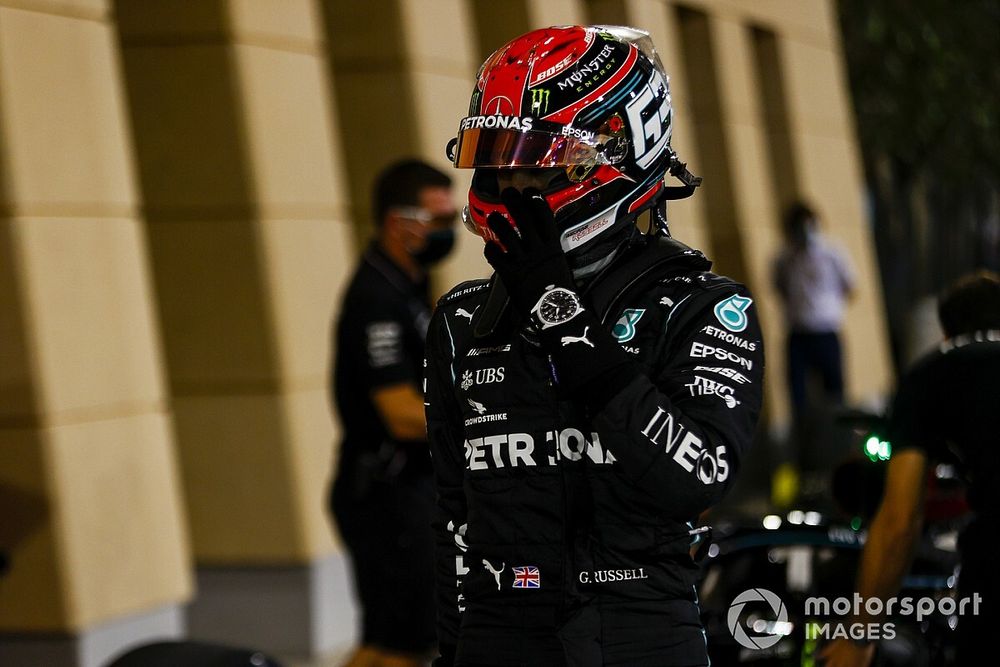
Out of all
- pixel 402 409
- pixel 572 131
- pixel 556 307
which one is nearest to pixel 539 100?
pixel 572 131

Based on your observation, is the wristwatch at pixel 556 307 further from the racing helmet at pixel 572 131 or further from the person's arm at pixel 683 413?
the racing helmet at pixel 572 131

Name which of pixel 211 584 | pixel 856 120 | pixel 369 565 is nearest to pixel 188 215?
pixel 211 584

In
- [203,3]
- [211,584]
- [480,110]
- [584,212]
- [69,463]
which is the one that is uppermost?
[203,3]

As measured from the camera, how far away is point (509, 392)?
2.70 meters

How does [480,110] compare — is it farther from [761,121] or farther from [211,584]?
[761,121]

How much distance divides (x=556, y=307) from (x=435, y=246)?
3.59 meters

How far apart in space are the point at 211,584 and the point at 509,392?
5.71m

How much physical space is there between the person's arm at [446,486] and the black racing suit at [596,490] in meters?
0.12

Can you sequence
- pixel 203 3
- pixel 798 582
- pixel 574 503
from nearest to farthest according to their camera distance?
pixel 574 503 → pixel 798 582 → pixel 203 3

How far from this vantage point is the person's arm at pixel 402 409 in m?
5.55

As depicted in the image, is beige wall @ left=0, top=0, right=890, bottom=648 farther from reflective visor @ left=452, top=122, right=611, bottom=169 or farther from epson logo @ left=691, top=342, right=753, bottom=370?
epson logo @ left=691, top=342, right=753, bottom=370

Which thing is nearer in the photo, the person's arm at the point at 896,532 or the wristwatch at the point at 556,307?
→ the wristwatch at the point at 556,307

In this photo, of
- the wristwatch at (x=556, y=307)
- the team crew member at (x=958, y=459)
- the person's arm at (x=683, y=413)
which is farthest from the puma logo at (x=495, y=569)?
the team crew member at (x=958, y=459)

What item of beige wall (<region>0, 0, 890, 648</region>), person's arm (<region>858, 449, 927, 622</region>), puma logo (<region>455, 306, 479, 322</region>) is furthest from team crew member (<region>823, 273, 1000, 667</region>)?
beige wall (<region>0, 0, 890, 648</region>)
